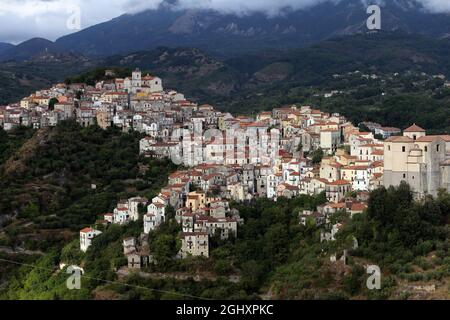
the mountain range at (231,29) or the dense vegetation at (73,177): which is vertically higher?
the mountain range at (231,29)

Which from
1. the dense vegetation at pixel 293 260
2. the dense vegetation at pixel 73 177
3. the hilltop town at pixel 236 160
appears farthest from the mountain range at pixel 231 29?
the dense vegetation at pixel 293 260

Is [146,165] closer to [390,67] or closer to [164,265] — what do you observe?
[164,265]

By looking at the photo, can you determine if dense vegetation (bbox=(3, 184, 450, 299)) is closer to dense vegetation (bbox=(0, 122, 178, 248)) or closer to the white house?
the white house

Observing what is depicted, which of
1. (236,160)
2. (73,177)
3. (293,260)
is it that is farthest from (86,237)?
(73,177)

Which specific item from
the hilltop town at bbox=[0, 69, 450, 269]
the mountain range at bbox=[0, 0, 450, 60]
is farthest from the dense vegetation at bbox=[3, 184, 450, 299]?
the mountain range at bbox=[0, 0, 450, 60]

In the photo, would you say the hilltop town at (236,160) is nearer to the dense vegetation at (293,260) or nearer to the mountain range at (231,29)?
the dense vegetation at (293,260)

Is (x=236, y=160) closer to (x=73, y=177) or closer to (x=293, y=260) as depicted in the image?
(x=73, y=177)

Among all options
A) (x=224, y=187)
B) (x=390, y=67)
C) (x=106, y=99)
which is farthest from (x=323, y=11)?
(x=224, y=187)
